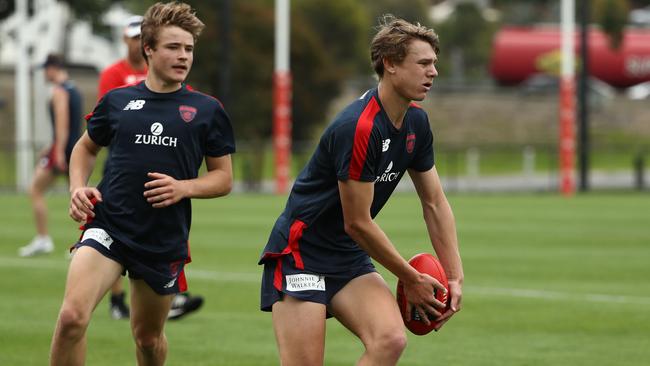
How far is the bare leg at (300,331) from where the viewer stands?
257 inches

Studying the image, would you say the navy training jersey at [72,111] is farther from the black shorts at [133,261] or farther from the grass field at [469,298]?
the black shorts at [133,261]

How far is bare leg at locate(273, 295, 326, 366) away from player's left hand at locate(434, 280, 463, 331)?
0.59 m

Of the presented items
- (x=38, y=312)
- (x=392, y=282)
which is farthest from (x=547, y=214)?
(x=38, y=312)

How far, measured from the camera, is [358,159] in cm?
635

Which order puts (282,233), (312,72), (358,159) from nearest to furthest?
(358,159) < (282,233) < (312,72)

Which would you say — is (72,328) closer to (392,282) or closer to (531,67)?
(392,282)

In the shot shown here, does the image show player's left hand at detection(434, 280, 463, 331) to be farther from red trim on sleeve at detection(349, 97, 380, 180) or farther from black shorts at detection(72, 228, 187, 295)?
black shorts at detection(72, 228, 187, 295)

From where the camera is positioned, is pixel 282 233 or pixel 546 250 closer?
pixel 282 233

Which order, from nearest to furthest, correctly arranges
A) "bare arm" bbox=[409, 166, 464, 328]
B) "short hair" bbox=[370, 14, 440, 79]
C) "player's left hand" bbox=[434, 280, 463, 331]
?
"short hair" bbox=[370, 14, 440, 79] < "player's left hand" bbox=[434, 280, 463, 331] < "bare arm" bbox=[409, 166, 464, 328]

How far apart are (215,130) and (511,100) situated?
54.8 m

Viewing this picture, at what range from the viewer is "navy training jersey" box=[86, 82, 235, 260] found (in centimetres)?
746

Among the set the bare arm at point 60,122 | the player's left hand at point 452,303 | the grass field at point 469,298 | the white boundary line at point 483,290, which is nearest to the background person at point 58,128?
the bare arm at point 60,122

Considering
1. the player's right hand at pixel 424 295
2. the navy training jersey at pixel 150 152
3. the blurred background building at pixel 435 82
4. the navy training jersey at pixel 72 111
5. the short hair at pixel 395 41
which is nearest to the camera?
the short hair at pixel 395 41

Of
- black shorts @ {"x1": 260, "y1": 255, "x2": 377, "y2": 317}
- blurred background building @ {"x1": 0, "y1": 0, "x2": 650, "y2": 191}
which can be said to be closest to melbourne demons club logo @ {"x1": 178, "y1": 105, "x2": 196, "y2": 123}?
black shorts @ {"x1": 260, "y1": 255, "x2": 377, "y2": 317}
